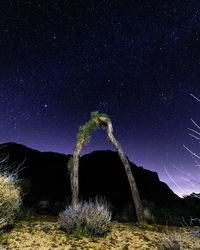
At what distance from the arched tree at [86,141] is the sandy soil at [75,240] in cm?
284

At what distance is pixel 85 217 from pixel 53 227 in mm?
1205

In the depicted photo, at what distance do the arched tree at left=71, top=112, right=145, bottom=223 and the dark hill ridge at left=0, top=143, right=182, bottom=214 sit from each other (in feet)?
77.0

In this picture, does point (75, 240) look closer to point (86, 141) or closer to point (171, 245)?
point (171, 245)

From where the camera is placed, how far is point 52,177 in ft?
145

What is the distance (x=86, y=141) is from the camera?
13906 millimetres

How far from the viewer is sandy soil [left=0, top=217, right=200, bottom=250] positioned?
840 cm

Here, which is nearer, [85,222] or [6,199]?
[85,222]

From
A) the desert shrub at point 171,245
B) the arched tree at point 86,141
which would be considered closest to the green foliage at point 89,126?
the arched tree at point 86,141

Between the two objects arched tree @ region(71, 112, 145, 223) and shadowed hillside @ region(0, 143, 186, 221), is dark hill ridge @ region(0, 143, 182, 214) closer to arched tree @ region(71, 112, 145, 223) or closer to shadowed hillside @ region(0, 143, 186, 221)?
shadowed hillside @ region(0, 143, 186, 221)

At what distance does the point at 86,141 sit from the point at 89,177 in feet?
108

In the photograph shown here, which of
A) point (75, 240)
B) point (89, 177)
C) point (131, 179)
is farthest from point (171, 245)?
point (89, 177)

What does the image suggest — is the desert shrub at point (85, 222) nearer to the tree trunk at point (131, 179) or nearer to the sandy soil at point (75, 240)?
the sandy soil at point (75, 240)

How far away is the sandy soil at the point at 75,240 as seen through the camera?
8.40 m

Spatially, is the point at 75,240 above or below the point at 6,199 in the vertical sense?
below
